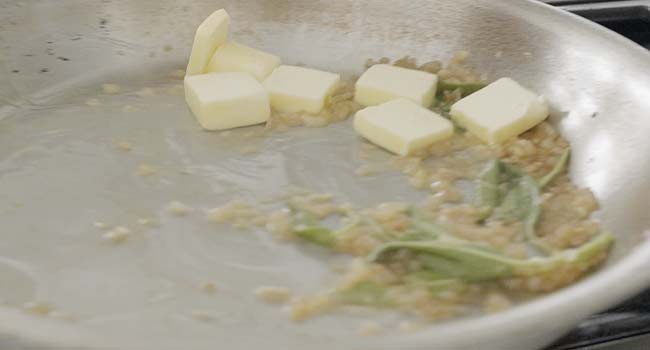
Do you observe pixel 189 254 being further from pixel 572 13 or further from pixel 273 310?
pixel 572 13

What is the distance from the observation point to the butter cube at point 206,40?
1.12 m

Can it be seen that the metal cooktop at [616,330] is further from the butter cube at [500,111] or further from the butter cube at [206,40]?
the butter cube at [206,40]

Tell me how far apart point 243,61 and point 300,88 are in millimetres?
94

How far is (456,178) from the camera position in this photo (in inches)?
38.1

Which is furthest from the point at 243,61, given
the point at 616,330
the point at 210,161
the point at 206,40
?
the point at 616,330

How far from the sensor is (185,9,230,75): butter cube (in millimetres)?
1117

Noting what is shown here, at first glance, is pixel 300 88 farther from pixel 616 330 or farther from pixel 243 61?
pixel 616 330

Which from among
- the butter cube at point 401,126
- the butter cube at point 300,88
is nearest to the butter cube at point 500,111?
the butter cube at point 401,126

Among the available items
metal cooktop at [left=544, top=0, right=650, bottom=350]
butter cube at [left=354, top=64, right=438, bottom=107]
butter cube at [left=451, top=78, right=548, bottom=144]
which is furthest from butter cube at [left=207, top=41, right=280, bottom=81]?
metal cooktop at [left=544, top=0, right=650, bottom=350]

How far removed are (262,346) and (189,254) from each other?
0.85 ft

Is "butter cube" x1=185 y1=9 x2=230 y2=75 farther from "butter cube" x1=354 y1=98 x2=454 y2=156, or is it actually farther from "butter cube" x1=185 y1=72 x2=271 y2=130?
"butter cube" x1=354 y1=98 x2=454 y2=156

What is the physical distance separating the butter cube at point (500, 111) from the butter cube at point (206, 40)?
1.01 feet

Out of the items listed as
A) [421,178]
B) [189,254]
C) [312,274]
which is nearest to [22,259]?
[189,254]

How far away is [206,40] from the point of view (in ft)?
3.67
